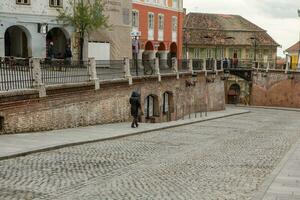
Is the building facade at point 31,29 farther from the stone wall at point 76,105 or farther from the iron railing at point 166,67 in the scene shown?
the stone wall at point 76,105

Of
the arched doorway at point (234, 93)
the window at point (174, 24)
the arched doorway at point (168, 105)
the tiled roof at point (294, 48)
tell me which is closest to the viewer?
the arched doorway at point (168, 105)

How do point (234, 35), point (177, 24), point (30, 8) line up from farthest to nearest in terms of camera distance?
point (234, 35)
point (177, 24)
point (30, 8)

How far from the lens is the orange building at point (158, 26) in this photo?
1932 inches

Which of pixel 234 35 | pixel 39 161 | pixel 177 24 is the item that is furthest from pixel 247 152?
pixel 234 35

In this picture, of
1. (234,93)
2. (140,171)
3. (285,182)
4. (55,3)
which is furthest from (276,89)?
(140,171)

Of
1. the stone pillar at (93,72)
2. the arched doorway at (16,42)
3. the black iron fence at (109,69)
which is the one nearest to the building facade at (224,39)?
the arched doorway at (16,42)

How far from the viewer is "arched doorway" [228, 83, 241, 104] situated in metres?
62.5

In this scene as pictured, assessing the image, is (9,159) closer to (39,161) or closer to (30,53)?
(39,161)

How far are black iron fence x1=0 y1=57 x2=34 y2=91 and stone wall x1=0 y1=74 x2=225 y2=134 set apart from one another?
0.46 metres

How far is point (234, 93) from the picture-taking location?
6300 centimetres

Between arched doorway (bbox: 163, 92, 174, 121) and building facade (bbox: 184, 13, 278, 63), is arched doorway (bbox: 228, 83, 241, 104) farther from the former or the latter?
arched doorway (bbox: 163, 92, 174, 121)

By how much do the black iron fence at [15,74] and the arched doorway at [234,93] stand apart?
4646cm

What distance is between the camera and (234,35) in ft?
262

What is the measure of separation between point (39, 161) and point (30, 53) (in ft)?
68.2
